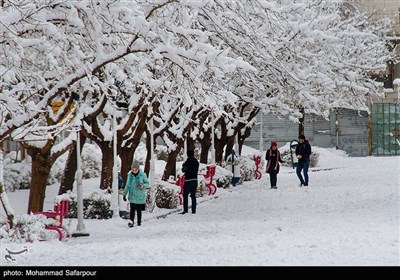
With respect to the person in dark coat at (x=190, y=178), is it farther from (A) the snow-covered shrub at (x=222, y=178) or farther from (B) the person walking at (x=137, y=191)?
(A) the snow-covered shrub at (x=222, y=178)

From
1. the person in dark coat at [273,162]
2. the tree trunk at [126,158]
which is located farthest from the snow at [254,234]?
the tree trunk at [126,158]

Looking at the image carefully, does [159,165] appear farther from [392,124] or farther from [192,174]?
[192,174]

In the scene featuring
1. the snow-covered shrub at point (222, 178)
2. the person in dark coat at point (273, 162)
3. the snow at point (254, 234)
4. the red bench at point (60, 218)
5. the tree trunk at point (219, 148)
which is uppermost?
the tree trunk at point (219, 148)

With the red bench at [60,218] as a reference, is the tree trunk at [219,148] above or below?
above

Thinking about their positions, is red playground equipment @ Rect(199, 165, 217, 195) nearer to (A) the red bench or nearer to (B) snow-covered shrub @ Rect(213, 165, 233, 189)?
(B) snow-covered shrub @ Rect(213, 165, 233, 189)

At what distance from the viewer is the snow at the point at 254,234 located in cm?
1135

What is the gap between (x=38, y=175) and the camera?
17.3 meters

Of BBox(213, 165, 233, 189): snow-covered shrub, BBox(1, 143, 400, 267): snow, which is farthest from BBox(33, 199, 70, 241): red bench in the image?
BBox(213, 165, 233, 189): snow-covered shrub

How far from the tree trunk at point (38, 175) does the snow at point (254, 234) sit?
4.73ft

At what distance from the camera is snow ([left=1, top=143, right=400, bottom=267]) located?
37.2 ft

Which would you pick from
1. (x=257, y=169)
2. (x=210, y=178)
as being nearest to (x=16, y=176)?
(x=210, y=178)

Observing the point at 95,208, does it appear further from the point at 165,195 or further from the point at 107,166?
the point at 165,195
